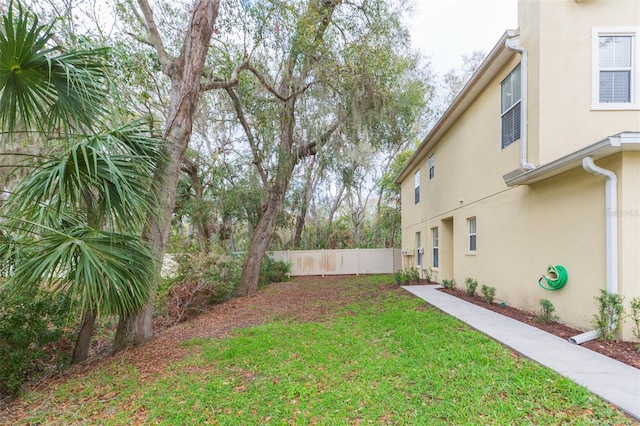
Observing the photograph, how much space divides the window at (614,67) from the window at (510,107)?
1108 millimetres

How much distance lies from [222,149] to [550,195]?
1234 cm

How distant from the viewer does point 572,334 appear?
14.1ft

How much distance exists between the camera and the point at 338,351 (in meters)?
4.44

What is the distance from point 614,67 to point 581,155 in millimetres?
2406

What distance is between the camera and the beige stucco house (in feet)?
12.9

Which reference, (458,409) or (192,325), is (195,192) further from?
(458,409)

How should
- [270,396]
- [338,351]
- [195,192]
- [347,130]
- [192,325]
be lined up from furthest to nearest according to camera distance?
1. [195,192]
2. [347,130]
3. [192,325]
4. [338,351]
5. [270,396]

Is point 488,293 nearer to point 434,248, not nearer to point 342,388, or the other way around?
point 434,248

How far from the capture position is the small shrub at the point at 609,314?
12.6ft

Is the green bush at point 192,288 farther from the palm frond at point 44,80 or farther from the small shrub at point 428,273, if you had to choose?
the small shrub at point 428,273

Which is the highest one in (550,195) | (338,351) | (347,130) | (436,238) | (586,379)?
(347,130)

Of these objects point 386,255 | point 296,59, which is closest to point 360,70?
point 296,59

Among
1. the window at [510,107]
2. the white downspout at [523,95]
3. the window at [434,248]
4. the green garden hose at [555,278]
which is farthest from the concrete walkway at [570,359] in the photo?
the window at [434,248]

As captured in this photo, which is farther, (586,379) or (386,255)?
(386,255)
